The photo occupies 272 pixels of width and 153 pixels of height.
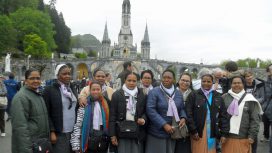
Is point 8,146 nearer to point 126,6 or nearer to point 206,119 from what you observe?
point 206,119

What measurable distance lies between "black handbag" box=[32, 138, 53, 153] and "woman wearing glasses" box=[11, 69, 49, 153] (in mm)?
79

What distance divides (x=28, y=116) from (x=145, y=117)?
1.83 meters


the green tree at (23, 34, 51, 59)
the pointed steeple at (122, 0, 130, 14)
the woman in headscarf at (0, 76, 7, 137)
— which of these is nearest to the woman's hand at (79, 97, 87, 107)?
the woman in headscarf at (0, 76, 7, 137)

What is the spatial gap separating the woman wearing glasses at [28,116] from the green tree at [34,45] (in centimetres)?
4696

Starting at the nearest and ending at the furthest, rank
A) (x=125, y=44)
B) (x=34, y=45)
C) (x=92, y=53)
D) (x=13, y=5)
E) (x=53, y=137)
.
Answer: (x=53, y=137) < (x=34, y=45) < (x=13, y=5) < (x=125, y=44) < (x=92, y=53)

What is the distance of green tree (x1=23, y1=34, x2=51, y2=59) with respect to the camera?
50.5 metres

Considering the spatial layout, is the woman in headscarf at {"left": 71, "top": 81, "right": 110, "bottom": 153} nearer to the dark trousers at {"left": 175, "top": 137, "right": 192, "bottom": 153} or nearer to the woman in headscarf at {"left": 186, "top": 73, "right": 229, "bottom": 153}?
the dark trousers at {"left": 175, "top": 137, "right": 192, "bottom": 153}

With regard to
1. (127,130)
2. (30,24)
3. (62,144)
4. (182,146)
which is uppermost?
(30,24)

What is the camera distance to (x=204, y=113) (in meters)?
5.90

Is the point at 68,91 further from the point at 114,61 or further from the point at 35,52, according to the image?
the point at 114,61

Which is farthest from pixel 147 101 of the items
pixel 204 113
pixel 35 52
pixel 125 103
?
pixel 35 52

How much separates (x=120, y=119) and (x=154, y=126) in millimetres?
588

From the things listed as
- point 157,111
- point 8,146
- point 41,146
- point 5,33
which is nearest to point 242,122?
point 157,111

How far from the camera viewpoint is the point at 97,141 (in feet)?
18.1
